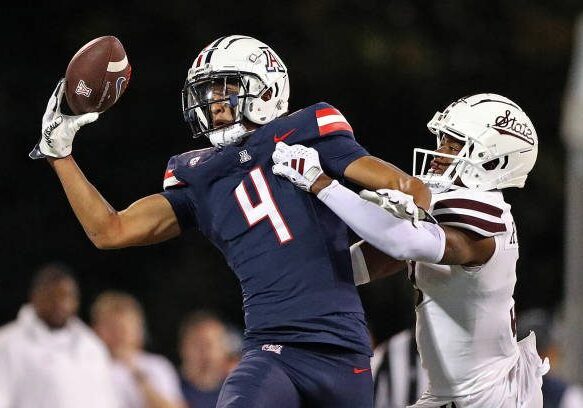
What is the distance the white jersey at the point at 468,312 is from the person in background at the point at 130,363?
11.7 feet

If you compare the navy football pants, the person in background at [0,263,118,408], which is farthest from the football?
the person in background at [0,263,118,408]

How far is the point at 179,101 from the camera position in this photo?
1273 cm

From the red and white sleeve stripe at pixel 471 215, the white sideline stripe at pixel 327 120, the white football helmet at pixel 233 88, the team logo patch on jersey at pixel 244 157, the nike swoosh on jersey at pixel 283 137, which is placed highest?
the white football helmet at pixel 233 88

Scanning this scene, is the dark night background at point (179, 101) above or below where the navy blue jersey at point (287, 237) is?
below

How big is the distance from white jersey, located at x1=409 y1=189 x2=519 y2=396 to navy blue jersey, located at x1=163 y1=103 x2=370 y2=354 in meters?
0.33

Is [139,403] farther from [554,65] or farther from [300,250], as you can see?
[554,65]

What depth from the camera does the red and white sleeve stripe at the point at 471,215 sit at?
484 centimetres

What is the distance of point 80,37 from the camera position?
12656 millimetres

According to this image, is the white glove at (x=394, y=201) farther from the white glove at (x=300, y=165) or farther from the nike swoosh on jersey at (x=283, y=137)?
the nike swoosh on jersey at (x=283, y=137)

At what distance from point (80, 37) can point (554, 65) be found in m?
4.90

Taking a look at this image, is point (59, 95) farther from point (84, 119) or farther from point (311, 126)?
point (311, 126)

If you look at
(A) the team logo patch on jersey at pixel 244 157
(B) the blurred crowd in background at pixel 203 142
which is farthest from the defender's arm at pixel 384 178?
(B) the blurred crowd in background at pixel 203 142

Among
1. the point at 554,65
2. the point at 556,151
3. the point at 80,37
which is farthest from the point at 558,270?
the point at 80,37

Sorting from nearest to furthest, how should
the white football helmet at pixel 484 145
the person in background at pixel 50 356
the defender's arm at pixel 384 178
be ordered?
1. the defender's arm at pixel 384 178
2. the white football helmet at pixel 484 145
3. the person in background at pixel 50 356
